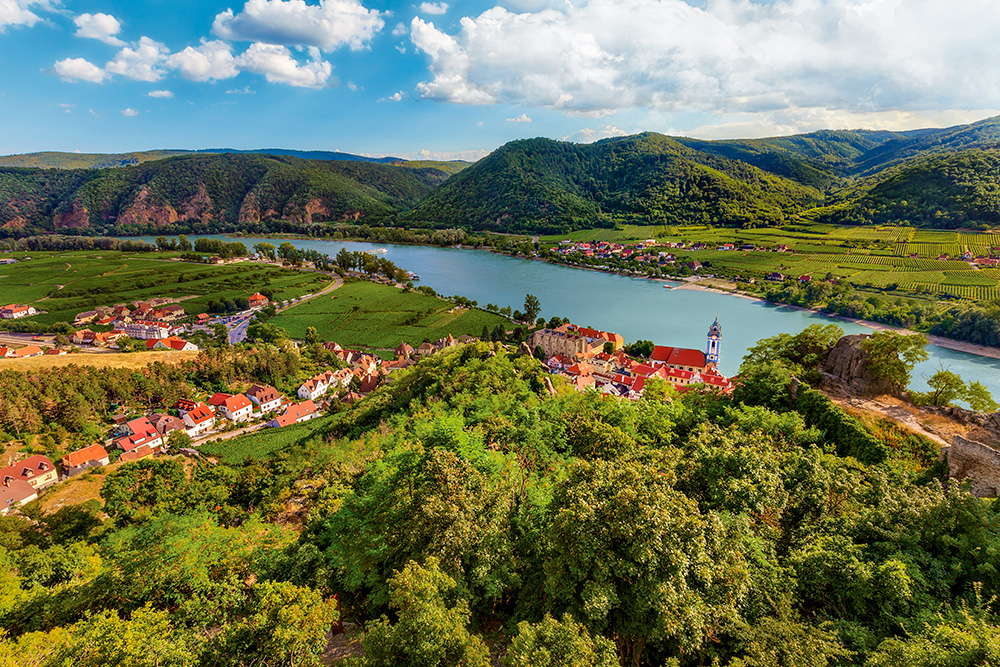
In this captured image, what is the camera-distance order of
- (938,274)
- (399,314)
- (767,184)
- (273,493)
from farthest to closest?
(767,184), (399,314), (938,274), (273,493)

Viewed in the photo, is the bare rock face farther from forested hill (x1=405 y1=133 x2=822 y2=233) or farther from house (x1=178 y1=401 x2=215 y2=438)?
forested hill (x1=405 y1=133 x2=822 y2=233)

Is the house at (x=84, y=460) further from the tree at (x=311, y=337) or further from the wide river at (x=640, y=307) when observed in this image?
the wide river at (x=640, y=307)

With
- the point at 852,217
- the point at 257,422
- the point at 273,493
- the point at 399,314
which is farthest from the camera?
the point at 852,217

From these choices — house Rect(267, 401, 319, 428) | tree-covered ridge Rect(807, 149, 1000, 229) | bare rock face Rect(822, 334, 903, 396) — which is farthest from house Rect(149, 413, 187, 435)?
tree-covered ridge Rect(807, 149, 1000, 229)

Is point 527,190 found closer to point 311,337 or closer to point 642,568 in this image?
point 311,337

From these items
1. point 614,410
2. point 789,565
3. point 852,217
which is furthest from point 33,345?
point 852,217

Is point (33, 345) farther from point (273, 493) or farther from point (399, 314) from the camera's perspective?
point (273, 493)
